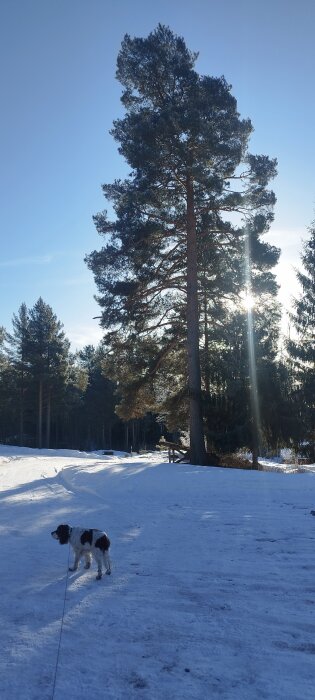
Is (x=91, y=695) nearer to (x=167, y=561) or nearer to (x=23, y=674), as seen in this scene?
(x=23, y=674)

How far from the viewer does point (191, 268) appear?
2031 cm

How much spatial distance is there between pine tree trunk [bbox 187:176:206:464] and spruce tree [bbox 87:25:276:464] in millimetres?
40

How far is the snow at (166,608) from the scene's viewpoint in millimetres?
3529

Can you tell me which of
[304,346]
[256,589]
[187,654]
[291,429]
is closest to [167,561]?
[256,589]

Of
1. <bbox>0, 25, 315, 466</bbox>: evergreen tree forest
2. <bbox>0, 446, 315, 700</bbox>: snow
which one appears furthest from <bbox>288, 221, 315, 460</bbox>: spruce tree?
<bbox>0, 446, 315, 700</bbox>: snow

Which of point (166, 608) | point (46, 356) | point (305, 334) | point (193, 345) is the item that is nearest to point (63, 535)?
point (166, 608)

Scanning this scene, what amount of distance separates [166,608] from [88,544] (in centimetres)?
162

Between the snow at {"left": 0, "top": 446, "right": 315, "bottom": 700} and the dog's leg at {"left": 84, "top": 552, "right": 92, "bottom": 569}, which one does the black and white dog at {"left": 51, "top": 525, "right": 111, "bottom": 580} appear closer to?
the dog's leg at {"left": 84, "top": 552, "right": 92, "bottom": 569}

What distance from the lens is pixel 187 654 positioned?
153 inches

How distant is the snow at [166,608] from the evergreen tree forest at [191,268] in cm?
1159

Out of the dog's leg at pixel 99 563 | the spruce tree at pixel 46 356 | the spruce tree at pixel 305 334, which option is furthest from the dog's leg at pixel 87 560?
the spruce tree at pixel 46 356

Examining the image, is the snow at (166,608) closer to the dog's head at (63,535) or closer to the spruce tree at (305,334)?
the dog's head at (63,535)

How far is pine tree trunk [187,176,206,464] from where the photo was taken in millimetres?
19938

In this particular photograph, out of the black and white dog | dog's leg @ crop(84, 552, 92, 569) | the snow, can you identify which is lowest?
the snow
